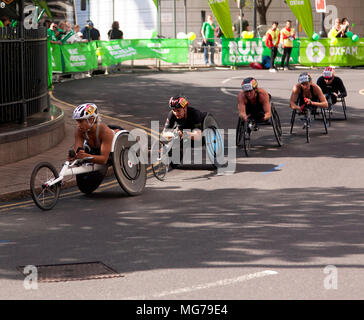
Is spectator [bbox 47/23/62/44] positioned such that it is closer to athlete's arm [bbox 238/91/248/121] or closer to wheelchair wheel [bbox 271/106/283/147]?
wheelchair wheel [bbox 271/106/283/147]

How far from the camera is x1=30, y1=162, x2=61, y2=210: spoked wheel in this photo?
32.8 ft

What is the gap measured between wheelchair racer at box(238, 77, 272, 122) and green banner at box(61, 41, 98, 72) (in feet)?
53.0

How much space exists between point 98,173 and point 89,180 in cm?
21

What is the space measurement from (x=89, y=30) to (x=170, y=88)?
8414 millimetres

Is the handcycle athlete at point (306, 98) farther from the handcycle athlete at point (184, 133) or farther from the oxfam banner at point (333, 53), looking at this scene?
the oxfam banner at point (333, 53)

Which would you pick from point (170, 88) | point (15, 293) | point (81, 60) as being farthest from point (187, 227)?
point (81, 60)

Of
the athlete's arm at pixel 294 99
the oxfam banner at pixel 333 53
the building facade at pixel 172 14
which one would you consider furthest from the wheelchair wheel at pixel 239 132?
the building facade at pixel 172 14

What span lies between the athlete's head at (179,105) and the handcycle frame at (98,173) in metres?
1.43

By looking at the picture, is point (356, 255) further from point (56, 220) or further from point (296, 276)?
point (56, 220)

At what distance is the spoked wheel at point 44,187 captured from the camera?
10.0m

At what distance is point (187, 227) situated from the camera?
30.1 ft

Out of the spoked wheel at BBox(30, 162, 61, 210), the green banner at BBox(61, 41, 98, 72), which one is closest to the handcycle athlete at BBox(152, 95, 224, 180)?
the spoked wheel at BBox(30, 162, 61, 210)

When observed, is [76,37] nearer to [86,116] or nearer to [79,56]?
[79,56]

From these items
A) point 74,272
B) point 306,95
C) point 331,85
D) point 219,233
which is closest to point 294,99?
point 306,95
